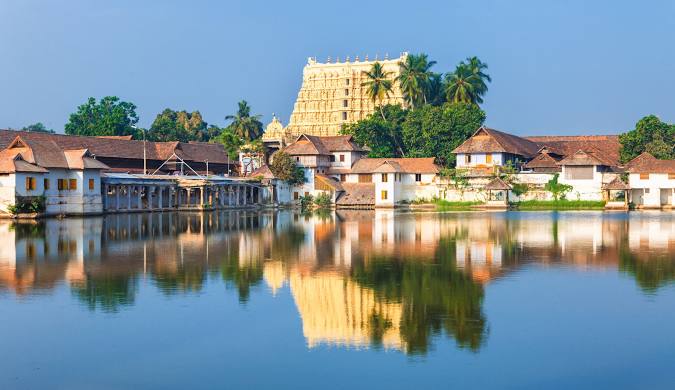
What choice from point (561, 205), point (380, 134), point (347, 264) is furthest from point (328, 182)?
point (347, 264)

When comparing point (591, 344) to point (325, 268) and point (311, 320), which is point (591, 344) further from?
point (325, 268)

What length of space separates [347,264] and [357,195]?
1808 inches

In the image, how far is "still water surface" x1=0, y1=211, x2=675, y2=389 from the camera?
39.0 feet

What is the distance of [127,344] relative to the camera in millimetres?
13492

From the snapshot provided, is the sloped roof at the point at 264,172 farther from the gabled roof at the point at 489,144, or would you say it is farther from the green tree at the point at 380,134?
the gabled roof at the point at 489,144

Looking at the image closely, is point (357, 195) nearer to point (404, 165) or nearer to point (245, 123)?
point (404, 165)

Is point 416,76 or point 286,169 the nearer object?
point 286,169

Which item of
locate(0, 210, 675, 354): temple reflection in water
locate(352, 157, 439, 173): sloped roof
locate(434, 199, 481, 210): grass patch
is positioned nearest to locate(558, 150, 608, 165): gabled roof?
locate(434, 199, 481, 210): grass patch

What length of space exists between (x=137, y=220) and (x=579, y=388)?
3717 centimetres

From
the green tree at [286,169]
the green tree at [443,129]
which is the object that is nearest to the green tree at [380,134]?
the green tree at [443,129]

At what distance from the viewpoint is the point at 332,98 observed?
338ft

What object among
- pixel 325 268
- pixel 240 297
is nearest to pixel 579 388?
pixel 240 297

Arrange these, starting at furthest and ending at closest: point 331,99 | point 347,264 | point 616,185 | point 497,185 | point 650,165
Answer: point 331,99
point 497,185
point 650,165
point 616,185
point 347,264

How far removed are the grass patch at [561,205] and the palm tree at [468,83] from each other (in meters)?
19.9
